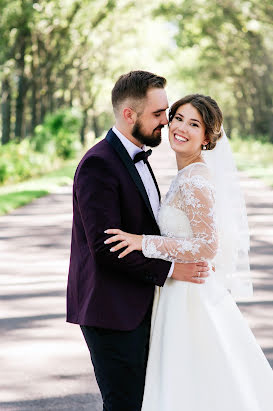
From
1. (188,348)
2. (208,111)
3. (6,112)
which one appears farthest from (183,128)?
(6,112)

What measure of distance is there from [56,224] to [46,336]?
24.4 ft

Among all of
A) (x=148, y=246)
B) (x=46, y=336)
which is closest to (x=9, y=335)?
(x=46, y=336)

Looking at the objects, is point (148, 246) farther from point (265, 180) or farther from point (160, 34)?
point (160, 34)

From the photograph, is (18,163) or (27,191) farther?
(18,163)

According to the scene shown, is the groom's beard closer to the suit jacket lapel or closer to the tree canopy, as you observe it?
the suit jacket lapel

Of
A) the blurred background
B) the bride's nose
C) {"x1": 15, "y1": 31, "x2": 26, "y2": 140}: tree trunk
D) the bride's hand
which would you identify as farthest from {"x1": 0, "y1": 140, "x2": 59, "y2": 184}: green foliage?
the bride's hand

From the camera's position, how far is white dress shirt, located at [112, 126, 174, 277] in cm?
336

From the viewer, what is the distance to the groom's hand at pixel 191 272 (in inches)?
133

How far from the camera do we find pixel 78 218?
3375 mm

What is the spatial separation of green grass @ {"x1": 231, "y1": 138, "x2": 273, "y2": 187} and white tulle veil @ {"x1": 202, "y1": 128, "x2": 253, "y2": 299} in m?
17.6

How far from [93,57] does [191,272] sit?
4410cm

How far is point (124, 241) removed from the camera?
3.15 metres

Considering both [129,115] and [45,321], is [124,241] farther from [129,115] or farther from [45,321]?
[45,321]

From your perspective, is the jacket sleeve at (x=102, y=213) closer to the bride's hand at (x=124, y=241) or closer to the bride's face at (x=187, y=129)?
the bride's hand at (x=124, y=241)
